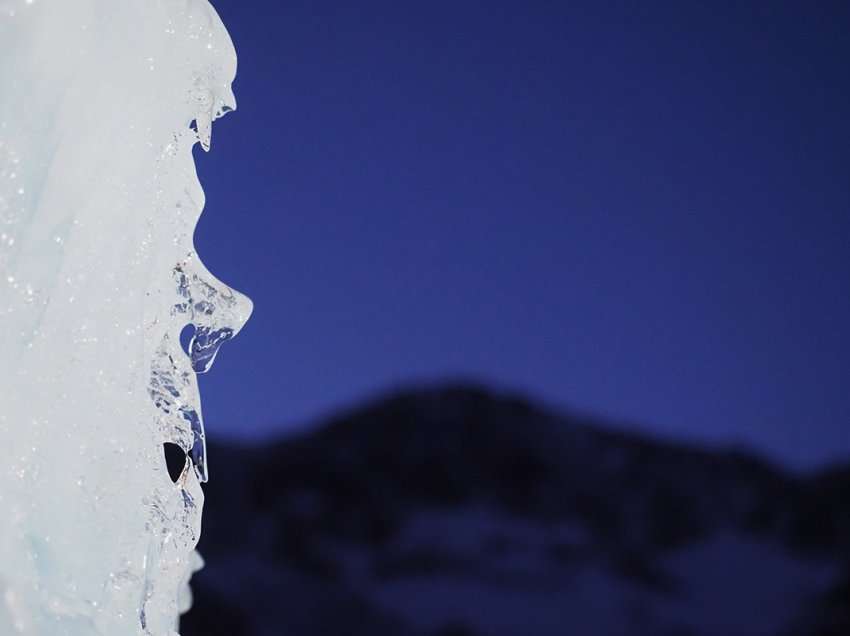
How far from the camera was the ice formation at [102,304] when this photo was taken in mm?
2201

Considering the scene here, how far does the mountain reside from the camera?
35281 millimetres

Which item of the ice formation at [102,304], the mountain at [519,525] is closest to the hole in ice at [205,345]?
the ice formation at [102,304]

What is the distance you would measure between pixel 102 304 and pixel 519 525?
39615mm

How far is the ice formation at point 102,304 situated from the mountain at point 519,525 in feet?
96.3

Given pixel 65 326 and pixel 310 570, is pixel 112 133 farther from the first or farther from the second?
pixel 310 570

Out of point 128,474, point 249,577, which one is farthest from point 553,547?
point 128,474

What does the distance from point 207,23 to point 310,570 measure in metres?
36.0

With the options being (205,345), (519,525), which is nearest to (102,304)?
(205,345)

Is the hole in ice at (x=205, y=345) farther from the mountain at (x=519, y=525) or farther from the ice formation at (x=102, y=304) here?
the mountain at (x=519, y=525)

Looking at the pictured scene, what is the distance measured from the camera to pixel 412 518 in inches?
1602

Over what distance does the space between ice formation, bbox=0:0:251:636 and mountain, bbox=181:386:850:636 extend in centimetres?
2934

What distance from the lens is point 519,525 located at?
134ft

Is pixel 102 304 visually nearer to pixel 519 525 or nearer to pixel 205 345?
pixel 205 345

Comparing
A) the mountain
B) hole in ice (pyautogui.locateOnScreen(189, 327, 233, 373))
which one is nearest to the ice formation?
hole in ice (pyautogui.locateOnScreen(189, 327, 233, 373))
